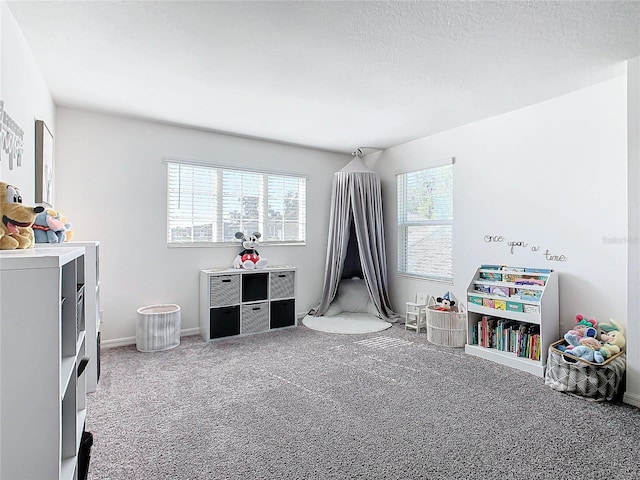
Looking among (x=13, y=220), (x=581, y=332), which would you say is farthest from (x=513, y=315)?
(x=13, y=220)

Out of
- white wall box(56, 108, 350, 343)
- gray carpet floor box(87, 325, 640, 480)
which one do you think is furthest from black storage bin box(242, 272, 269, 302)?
gray carpet floor box(87, 325, 640, 480)

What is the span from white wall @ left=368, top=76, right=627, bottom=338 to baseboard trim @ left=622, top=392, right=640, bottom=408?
613mm

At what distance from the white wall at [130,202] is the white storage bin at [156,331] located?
0.33 meters

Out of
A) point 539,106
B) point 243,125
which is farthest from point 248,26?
point 539,106

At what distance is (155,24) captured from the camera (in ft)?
6.83

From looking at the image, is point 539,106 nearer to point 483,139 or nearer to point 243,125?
point 483,139

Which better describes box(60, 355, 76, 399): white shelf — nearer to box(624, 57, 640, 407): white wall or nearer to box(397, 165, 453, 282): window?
box(624, 57, 640, 407): white wall

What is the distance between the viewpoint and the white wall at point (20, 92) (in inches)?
75.4

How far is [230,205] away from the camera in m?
4.43

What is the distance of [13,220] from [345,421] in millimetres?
1975

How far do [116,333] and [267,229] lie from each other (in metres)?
2.05

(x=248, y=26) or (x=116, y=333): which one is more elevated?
(x=248, y=26)

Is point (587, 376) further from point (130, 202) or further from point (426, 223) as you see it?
point (130, 202)

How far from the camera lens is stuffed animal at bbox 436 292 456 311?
12.8 ft
